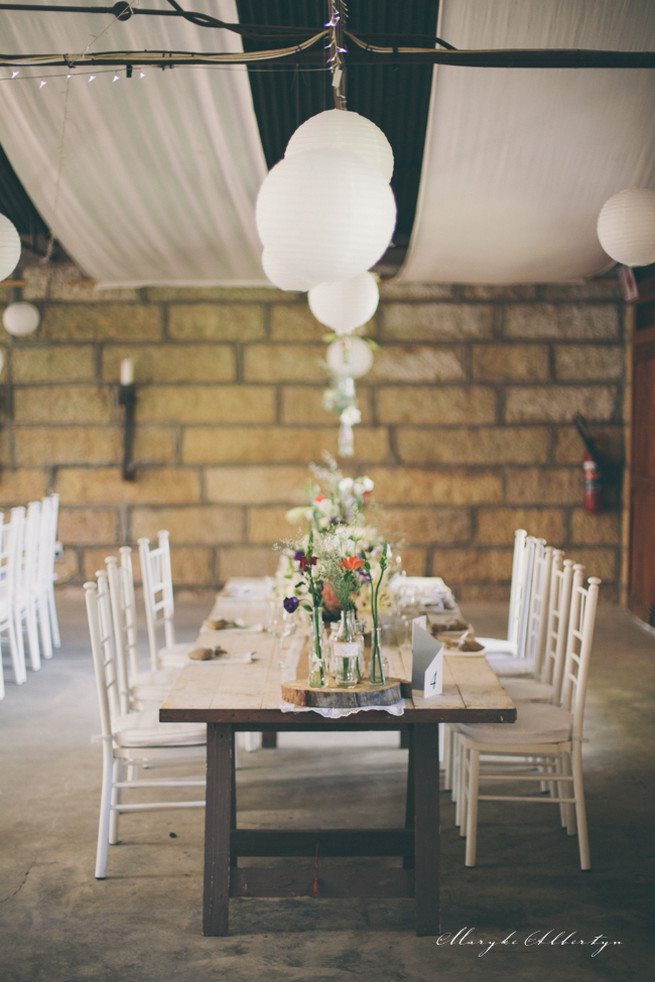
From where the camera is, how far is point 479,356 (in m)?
7.52

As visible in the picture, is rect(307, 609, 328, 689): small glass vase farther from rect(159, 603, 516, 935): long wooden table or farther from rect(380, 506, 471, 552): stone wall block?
rect(380, 506, 471, 552): stone wall block

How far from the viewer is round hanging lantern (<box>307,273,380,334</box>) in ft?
14.2

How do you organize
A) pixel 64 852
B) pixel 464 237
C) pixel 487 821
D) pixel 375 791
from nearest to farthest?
pixel 64 852
pixel 487 821
pixel 375 791
pixel 464 237

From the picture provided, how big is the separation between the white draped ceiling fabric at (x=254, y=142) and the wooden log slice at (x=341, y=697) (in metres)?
3.12

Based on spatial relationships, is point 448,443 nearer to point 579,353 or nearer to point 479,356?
point 479,356

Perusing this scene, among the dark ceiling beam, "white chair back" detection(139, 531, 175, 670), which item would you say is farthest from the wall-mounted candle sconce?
the dark ceiling beam

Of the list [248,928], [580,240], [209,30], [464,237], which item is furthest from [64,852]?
[580,240]

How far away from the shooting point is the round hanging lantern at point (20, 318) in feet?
23.2

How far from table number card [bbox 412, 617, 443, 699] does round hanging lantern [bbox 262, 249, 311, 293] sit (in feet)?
3.59

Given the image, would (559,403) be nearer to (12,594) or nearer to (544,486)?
(544,486)

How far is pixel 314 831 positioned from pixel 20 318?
5402mm

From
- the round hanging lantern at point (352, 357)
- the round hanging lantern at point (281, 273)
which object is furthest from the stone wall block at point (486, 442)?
the round hanging lantern at point (281, 273)

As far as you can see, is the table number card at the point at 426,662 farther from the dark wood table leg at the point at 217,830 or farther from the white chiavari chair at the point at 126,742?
the white chiavari chair at the point at 126,742

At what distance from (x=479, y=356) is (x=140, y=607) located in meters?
3.44
